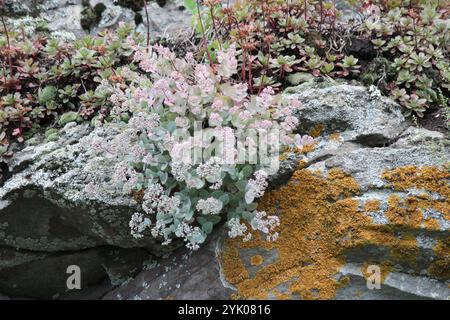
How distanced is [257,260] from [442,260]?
3.18ft

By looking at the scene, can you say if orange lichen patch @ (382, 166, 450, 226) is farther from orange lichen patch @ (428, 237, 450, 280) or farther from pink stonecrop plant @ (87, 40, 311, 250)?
pink stonecrop plant @ (87, 40, 311, 250)

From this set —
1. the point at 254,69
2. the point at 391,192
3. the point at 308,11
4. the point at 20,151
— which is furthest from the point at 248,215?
the point at 308,11

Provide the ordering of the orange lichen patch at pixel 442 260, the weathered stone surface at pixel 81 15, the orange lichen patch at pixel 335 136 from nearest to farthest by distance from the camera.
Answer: the orange lichen patch at pixel 442 260, the orange lichen patch at pixel 335 136, the weathered stone surface at pixel 81 15

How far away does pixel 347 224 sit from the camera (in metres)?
2.94

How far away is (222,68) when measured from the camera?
10.5 feet

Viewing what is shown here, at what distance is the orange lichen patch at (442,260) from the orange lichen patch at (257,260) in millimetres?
894

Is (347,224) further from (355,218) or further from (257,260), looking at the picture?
(257,260)

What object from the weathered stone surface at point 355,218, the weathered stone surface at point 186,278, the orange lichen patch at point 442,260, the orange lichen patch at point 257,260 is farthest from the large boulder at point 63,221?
the orange lichen patch at point 442,260

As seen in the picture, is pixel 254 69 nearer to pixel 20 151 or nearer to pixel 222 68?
pixel 222 68

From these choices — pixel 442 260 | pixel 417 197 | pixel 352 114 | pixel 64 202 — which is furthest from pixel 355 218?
pixel 64 202

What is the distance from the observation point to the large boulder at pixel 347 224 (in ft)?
9.42

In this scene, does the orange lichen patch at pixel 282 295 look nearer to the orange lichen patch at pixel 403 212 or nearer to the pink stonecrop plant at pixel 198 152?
the pink stonecrop plant at pixel 198 152
